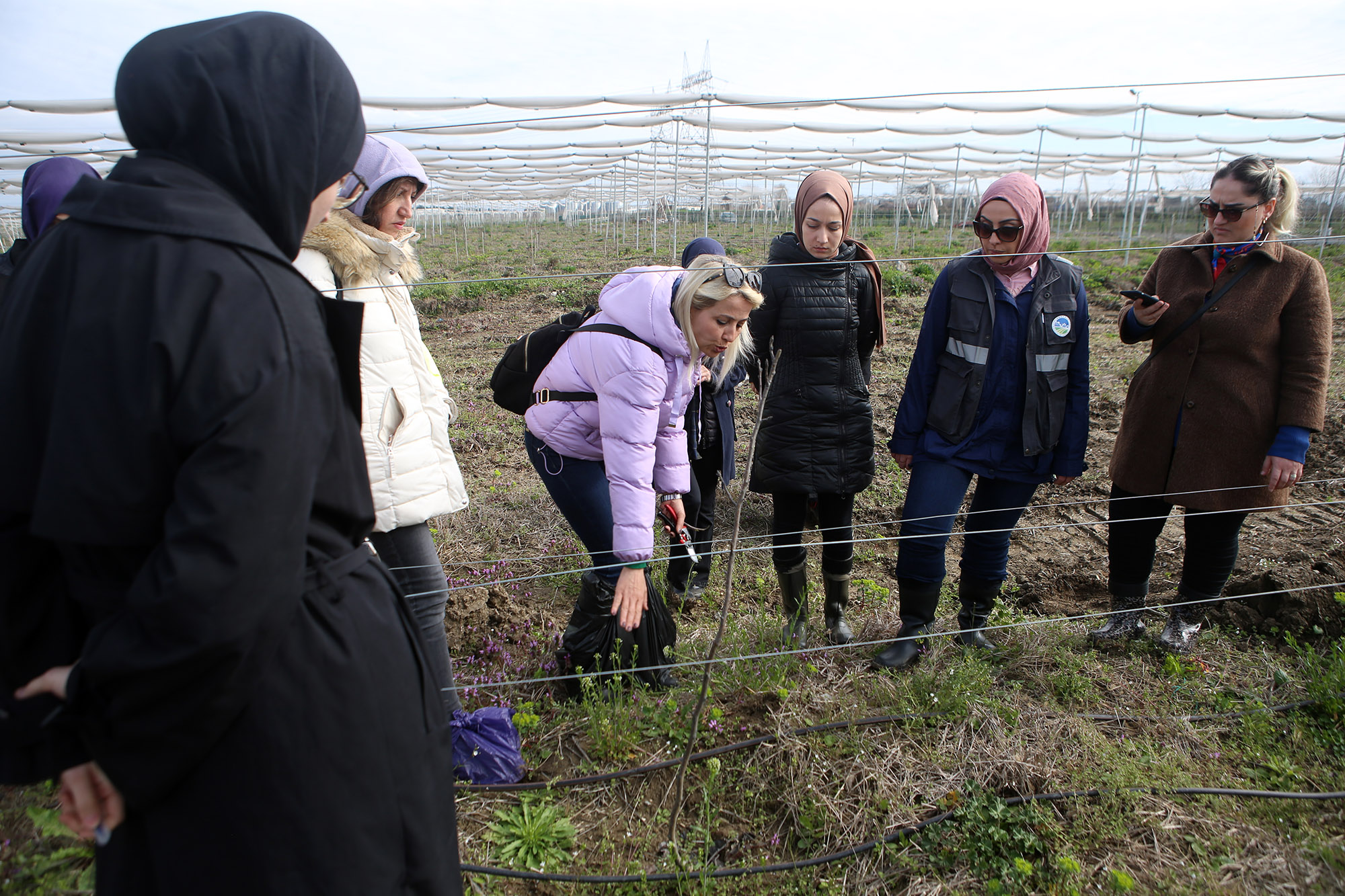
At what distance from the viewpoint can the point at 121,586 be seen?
878 millimetres

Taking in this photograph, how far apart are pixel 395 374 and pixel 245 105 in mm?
1069

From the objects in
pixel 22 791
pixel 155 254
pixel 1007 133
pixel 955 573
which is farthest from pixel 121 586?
pixel 1007 133

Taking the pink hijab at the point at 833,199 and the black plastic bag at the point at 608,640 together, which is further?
the pink hijab at the point at 833,199

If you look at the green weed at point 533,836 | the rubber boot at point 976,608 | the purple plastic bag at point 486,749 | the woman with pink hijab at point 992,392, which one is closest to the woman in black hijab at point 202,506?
the green weed at point 533,836

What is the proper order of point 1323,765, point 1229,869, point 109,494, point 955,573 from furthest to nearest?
1. point 955,573
2. point 1323,765
3. point 1229,869
4. point 109,494

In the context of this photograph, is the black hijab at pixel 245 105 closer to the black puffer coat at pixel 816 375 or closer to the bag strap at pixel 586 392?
the bag strap at pixel 586 392

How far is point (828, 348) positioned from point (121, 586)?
2.39 metres

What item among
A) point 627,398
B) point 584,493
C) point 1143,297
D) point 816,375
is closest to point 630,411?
point 627,398

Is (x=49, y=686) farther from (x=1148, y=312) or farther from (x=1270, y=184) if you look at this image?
(x=1270, y=184)

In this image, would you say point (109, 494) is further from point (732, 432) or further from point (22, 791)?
point (732, 432)

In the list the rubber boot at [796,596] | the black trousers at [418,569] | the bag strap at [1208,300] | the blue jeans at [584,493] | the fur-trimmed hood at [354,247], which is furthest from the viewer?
the rubber boot at [796,596]

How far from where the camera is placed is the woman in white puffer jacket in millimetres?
1850

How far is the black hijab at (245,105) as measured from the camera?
2.80 ft

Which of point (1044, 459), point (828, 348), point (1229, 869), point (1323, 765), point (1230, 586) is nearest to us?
point (1229, 869)
